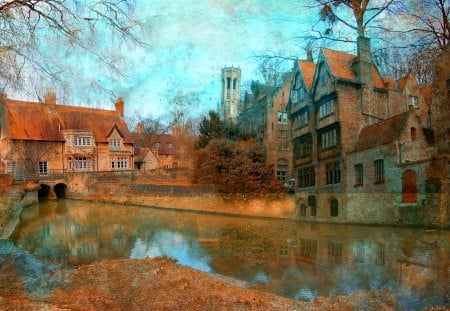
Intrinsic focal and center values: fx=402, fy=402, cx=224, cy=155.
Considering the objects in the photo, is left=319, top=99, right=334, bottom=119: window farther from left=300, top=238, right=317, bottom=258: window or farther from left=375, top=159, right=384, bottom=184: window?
left=300, top=238, right=317, bottom=258: window

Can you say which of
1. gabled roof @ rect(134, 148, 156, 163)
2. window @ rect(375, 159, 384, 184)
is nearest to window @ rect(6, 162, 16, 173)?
gabled roof @ rect(134, 148, 156, 163)

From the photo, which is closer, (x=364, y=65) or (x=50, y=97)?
(x=50, y=97)

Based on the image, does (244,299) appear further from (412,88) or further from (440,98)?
(412,88)

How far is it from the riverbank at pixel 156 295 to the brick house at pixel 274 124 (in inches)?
1166

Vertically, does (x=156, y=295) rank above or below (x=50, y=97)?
below

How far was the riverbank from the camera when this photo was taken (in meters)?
8.11

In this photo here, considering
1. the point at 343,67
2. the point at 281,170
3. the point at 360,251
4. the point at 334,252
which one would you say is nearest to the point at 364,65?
the point at 343,67

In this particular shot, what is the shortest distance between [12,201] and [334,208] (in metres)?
21.8

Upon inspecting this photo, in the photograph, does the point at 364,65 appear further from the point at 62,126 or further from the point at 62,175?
the point at 62,126

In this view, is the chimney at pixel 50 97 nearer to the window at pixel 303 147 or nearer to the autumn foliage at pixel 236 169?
the autumn foliage at pixel 236 169

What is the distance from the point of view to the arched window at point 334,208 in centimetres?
2637

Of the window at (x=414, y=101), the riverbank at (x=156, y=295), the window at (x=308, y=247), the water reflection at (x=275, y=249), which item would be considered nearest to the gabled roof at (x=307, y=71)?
the window at (x=414, y=101)

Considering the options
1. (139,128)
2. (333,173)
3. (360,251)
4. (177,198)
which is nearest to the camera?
(360,251)

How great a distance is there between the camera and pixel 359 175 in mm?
24641
